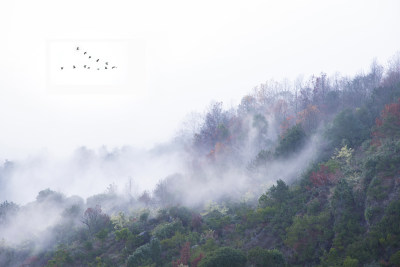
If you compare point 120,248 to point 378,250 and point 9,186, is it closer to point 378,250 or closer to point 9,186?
point 378,250

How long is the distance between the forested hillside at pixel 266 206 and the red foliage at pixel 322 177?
0.10 metres

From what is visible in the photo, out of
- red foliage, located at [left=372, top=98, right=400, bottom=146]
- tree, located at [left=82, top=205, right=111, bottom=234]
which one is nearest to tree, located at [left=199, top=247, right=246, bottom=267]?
red foliage, located at [left=372, top=98, right=400, bottom=146]

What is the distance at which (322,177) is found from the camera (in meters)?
22.7

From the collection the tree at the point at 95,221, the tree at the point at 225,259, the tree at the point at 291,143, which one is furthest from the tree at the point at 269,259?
the tree at the point at 95,221

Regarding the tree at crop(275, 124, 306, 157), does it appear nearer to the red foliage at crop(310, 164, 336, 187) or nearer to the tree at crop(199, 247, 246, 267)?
the red foliage at crop(310, 164, 336, 187)

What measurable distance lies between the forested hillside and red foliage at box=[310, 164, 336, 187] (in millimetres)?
102

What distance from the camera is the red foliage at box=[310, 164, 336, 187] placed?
22172mm

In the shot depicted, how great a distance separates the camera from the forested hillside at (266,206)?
53.2 feet

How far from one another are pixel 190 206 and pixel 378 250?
20.9 meters

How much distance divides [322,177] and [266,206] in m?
5.30

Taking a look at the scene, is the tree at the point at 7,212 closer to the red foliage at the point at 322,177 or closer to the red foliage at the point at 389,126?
the red foliage at the point at 322,177

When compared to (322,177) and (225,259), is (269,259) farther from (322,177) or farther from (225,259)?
(322,177)

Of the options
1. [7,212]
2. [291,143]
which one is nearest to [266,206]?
[291,143]

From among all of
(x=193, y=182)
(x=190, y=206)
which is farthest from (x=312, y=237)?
(x=193, y=182)
